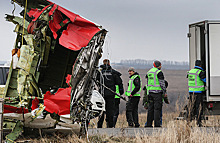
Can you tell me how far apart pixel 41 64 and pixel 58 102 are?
103 cm

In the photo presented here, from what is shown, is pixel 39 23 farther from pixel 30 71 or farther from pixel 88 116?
pixel 88 116

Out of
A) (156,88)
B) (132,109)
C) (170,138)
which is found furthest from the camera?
(132,109)

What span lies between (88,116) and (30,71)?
1420 mm

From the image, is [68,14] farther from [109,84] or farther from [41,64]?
[109,84]

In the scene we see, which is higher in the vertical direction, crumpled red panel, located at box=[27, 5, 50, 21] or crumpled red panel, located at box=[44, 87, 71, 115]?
crumpled red panel, located at box=[27, 5, 50, 21]

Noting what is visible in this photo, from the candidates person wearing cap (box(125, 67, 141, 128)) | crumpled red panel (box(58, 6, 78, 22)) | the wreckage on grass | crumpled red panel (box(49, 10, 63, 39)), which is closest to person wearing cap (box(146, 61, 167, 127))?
person wearing cap (box(125, 67, 141, 128))

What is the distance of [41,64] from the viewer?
7.91 meters

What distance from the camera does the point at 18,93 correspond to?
723cm

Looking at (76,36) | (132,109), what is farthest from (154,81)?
(76,36)

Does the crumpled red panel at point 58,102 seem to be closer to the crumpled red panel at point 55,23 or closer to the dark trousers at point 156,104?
the crumpled red panel at point 55,23

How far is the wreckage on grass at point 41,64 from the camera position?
7.29 m

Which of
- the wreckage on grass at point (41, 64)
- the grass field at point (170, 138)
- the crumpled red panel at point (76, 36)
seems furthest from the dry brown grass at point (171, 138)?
the crumpled red panel at point (76, 36)

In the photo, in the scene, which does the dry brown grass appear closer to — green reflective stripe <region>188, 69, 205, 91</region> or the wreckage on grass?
the wreckage on grass

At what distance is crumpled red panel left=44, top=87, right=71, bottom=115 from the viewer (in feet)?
23.8
